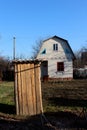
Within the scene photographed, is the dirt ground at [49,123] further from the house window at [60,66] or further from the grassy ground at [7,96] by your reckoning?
the house window at [60,66]

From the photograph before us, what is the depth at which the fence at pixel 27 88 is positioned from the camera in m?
15.5

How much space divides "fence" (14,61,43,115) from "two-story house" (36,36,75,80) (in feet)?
123

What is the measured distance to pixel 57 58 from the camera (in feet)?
176

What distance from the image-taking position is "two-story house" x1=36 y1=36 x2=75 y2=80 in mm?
53188

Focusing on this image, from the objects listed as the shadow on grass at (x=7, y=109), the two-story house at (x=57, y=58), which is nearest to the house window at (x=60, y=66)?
the two-story house at (x=57, y=58)

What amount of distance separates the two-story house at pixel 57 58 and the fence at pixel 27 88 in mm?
37625

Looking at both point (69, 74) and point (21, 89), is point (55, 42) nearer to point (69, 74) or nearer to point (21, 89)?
point (69, 74)

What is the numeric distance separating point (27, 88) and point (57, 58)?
38.4 metres

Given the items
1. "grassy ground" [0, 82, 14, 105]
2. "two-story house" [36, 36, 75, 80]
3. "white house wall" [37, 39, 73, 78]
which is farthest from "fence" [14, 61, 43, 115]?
"white house wall" [37, 39, 73, 78]

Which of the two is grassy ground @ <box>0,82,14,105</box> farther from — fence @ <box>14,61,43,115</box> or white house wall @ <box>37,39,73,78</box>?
white house wall @ <box>37,39,73,78</box>

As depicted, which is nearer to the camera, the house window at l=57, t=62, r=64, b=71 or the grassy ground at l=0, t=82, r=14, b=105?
the grassy ground at l=0, t=82, r=14, b=105

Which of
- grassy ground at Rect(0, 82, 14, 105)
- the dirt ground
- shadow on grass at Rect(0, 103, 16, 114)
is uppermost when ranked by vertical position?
grassy ground at Rect(0, 82, 14, 105)

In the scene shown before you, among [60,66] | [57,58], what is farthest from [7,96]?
[57,58]

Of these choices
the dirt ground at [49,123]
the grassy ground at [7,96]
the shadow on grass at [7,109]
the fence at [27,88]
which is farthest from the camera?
the grassy ground at [7,96]
